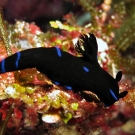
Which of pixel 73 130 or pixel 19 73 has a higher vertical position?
pixel 19 73

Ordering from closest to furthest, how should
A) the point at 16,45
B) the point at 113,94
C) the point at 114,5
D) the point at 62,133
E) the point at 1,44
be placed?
the point at 113,94, the point at 62,133, the point at 1,44, the point at 16,45, the point at 114,5

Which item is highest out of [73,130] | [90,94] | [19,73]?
[19,73]

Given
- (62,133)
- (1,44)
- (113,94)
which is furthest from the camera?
(1,44)

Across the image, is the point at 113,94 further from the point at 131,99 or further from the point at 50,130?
the point at 50,130

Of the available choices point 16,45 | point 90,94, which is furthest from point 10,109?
point 16,45

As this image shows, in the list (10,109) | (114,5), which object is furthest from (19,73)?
(114,5)

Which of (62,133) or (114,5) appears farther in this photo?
(114,5)

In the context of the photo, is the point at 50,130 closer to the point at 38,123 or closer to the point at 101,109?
the point at 38,123
